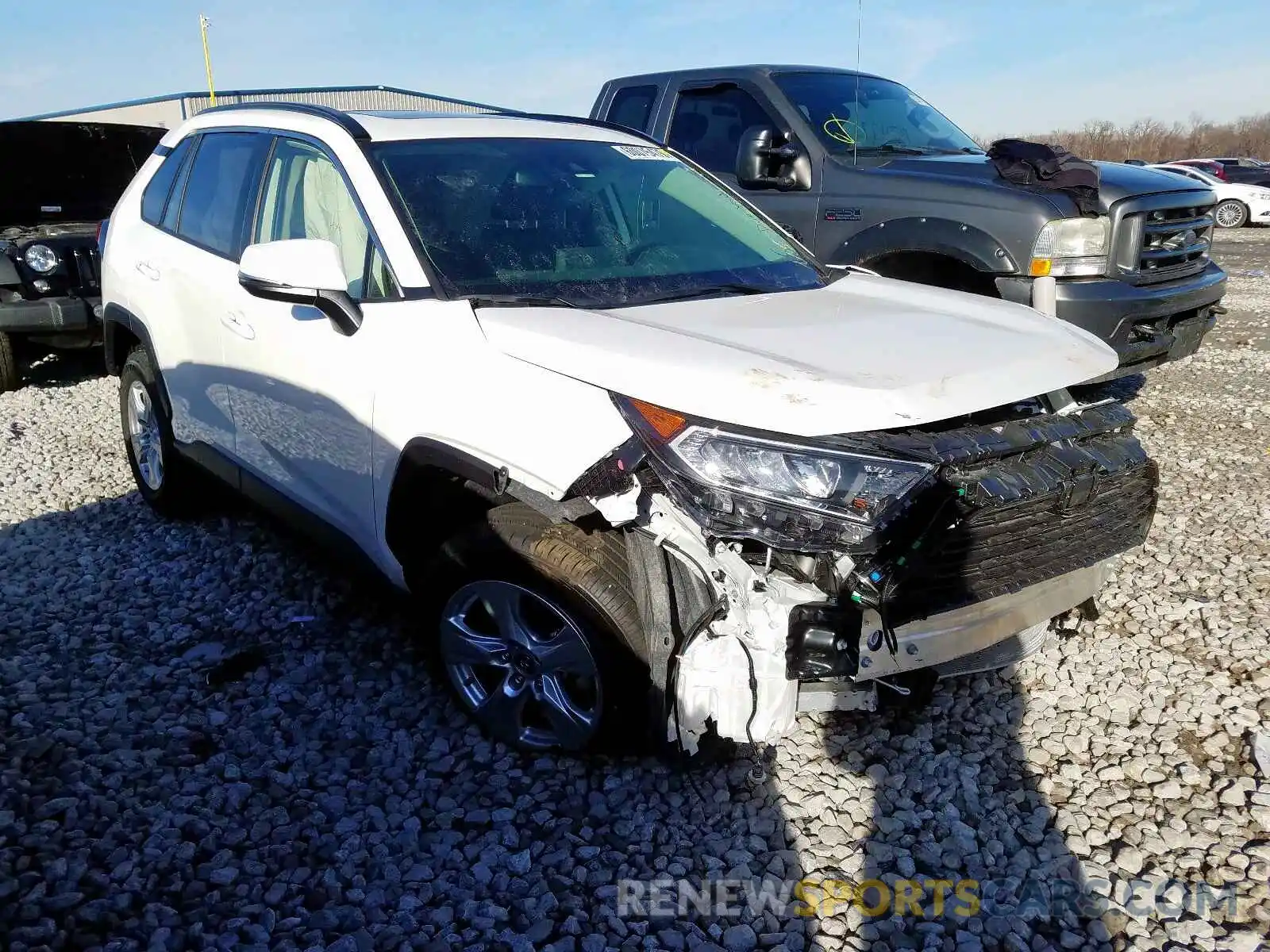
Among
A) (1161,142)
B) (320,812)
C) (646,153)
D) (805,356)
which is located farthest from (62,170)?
(1161,142)

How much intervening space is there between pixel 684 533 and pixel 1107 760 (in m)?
1.59

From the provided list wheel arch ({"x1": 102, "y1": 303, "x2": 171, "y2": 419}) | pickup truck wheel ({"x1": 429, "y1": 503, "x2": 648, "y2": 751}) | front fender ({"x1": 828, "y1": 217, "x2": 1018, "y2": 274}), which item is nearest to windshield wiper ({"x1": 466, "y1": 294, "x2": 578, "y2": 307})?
pickup truck wheel ({"x1": 429, "y1": 503, "x2": 648, "y2": 751})

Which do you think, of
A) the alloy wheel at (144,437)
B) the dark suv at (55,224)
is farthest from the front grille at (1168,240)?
the dark suv at (55,224)

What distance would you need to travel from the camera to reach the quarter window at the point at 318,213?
9.86 ft

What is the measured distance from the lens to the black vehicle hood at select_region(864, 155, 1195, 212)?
5207 mm

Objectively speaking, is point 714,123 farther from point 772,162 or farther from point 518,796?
point 518,796

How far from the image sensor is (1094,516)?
2.70m

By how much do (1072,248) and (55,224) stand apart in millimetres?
7799

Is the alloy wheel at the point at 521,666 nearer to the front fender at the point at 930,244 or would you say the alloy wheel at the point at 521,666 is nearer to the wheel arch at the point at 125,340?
the wheel arch at the point at 125,340

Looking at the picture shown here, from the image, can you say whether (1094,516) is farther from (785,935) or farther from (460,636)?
(460,636)

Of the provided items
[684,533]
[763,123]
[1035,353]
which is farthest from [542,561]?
[763,123]

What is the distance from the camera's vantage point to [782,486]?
2230mm

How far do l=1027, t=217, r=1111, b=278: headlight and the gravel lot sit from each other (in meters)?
1.85

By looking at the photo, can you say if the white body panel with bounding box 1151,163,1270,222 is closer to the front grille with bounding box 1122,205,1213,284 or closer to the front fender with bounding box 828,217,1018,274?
the front grille with bounding box 1122,205,1213,284
